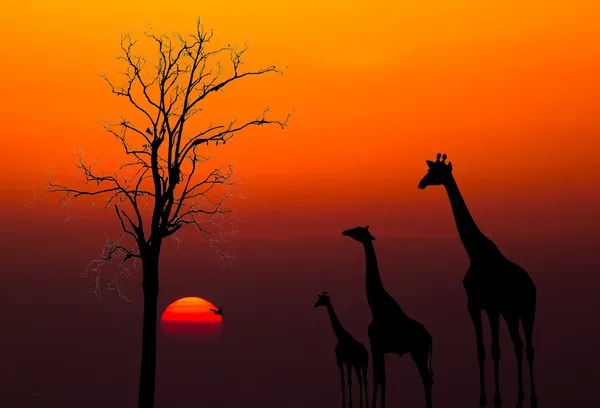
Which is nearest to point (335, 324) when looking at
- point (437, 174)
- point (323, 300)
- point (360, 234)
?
point (323, 300)

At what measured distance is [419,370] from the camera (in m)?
21.7

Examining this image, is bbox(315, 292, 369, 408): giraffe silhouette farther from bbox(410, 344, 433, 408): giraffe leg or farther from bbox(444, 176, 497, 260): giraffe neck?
bbox(444, 176, 497, 260): giraffe neck

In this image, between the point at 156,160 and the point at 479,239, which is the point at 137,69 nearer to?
the point at 156,160

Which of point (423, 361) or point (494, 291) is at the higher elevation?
point (494, 291)

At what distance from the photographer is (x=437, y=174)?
20.5 metres

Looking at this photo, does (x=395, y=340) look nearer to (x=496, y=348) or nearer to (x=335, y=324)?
(x=496, y=348)

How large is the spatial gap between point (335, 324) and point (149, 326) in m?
7.09

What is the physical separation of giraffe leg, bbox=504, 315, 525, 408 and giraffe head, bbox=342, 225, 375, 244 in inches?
178

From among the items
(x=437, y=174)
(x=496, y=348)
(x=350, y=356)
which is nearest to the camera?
(x=496, y=348)

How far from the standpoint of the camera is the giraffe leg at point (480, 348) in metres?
19.2

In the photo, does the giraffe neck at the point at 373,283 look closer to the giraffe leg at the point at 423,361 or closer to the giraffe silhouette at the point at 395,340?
the giraffe silhouette at the point at 395,340

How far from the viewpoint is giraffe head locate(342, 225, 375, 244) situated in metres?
22.9

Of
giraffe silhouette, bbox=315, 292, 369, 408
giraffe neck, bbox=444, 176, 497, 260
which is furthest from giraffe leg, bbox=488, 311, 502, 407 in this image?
giraffe silhouette, bbox=315, 292, 369, 408

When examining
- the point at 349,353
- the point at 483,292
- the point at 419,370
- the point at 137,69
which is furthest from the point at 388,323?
the point at 137,69
